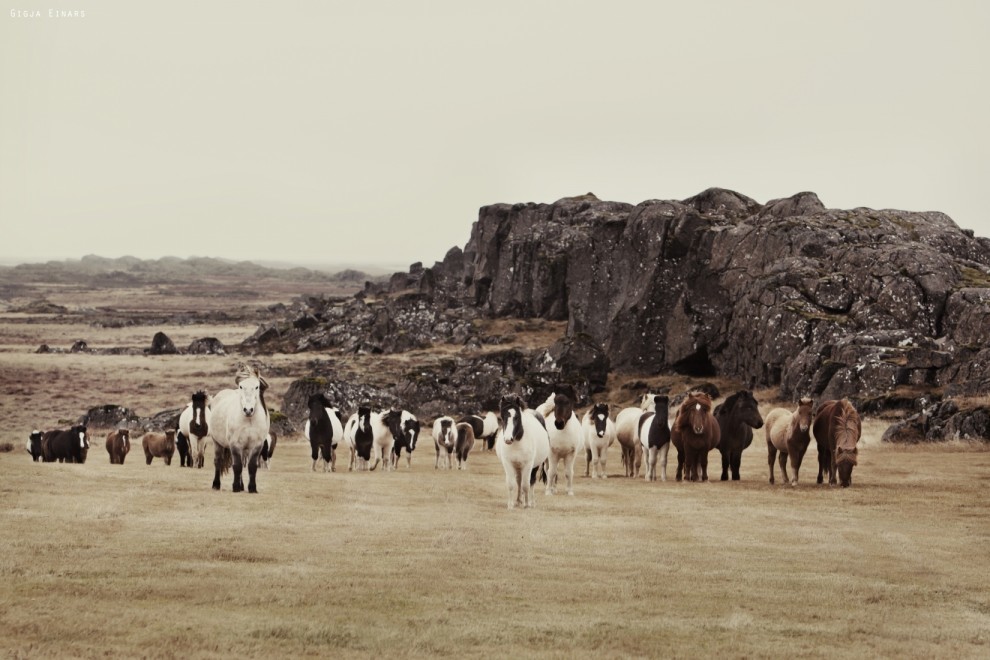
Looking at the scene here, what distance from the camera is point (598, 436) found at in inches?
1307

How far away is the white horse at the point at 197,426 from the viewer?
103ft

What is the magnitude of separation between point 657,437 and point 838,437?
194 inches

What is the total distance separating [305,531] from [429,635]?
7.30 m

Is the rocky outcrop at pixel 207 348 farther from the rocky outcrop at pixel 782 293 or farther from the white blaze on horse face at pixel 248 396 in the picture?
the white blaze on horse face at pixel 248 396

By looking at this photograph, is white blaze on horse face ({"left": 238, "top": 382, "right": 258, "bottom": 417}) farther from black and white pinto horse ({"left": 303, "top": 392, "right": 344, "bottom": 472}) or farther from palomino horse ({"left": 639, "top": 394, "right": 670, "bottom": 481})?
palomino horse ({"left": 639, "top": 394, "right": 670, "bottom": 481})

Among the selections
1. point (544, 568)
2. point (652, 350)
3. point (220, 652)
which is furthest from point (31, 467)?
point (652, 350)

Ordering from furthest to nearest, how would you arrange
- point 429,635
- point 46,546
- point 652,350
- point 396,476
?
point 652,350 → point 396,476 → point 46,546 → point 429,635

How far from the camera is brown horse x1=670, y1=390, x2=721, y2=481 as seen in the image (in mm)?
31266

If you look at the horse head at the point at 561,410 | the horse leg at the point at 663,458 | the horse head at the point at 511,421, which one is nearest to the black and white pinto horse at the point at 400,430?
the horse leg at the point at 663,458

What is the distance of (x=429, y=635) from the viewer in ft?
44.3

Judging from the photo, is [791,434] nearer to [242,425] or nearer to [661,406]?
[661,406]

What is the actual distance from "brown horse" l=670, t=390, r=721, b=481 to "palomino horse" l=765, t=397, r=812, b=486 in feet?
5.12

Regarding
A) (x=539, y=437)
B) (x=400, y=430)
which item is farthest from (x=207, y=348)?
(x=539, y=437)

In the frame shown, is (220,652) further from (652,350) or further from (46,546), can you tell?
(652,350)
